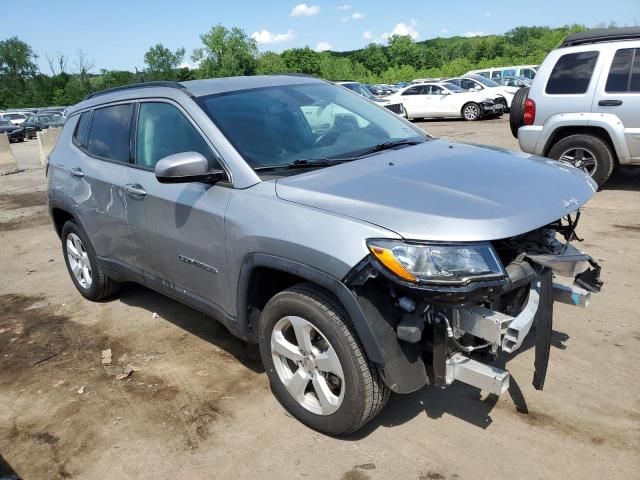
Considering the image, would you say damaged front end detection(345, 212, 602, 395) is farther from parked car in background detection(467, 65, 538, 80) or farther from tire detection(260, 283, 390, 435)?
parked car in background detection(467, 65, 538, 80)

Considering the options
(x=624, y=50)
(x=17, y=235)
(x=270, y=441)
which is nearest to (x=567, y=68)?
(x=624, y=50)

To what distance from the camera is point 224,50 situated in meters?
106

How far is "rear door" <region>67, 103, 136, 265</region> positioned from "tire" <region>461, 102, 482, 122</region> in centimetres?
1824

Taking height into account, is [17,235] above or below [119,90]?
below

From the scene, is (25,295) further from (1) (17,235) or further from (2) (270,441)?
(2) (270,441)

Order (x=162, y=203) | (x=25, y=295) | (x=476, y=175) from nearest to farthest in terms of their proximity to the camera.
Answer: (x=476, y=175) < (x=162, y=203) < (x=25, y=295)

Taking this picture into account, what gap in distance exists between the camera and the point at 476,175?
2.97 meters

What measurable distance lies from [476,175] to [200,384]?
2.18 m

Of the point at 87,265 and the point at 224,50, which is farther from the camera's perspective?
the point at 224,50

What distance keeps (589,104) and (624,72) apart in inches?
21.8

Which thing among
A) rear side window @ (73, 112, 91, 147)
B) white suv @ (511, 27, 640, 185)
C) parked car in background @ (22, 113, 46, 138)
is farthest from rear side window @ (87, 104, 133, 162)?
parked car in background @ (22, 113, 46, 138)

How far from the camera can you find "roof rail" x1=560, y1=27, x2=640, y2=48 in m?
7.47

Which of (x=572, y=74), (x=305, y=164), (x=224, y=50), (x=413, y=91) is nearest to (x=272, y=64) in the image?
(x=224, y=50)

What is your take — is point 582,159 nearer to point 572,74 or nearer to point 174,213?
point 572,74
